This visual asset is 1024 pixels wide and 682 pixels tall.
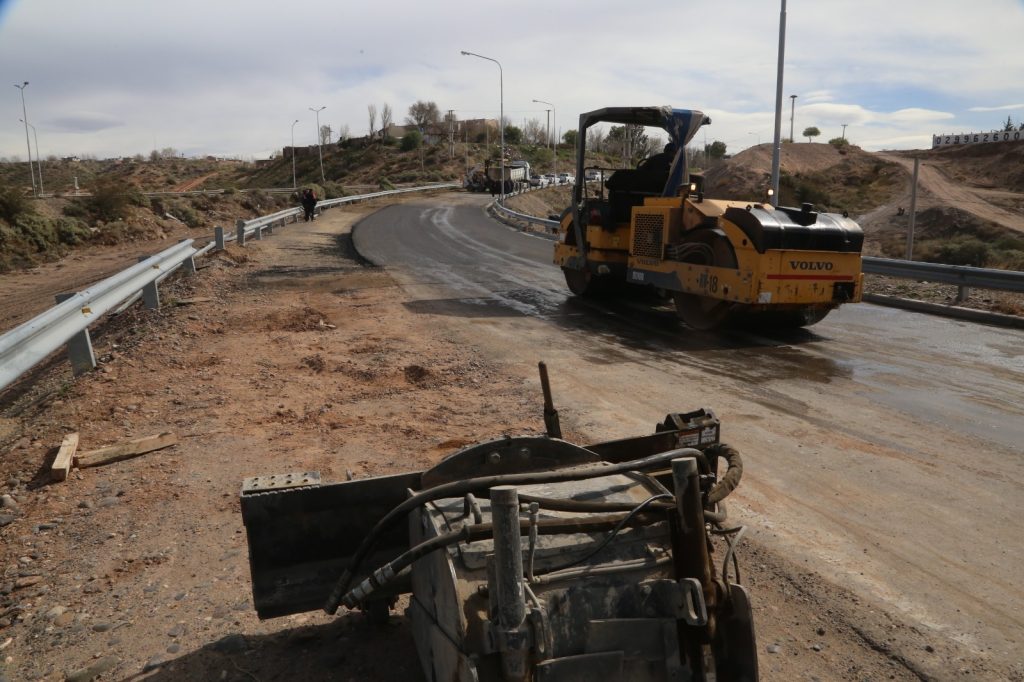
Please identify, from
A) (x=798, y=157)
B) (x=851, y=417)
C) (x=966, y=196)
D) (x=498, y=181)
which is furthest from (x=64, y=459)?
(x=798, y=157)

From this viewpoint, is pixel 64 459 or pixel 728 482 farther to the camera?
pixel 64 459

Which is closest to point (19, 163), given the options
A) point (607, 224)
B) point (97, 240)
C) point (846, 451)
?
point (97, 240)

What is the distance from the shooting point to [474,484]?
8.70ft

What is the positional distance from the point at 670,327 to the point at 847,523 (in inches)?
262

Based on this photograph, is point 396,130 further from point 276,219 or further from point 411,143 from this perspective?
point 276,219

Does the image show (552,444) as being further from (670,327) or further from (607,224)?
(607,224)

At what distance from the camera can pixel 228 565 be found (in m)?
4.11

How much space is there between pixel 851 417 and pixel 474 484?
5.09 metres

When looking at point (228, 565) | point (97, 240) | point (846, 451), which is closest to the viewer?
point (228, 565)

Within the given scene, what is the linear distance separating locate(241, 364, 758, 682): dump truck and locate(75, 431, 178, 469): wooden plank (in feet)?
9.64

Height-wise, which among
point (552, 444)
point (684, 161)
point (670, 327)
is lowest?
point (670, 327)

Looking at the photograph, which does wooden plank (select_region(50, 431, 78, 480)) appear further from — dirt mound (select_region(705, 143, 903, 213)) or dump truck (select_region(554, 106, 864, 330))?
dirt mound (select_region(705, 143, 903, 213))

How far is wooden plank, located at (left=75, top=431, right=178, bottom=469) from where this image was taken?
546 cm

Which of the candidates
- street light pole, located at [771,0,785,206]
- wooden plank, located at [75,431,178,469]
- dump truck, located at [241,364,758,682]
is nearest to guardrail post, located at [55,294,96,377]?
wooden plank, located at [75,431,178,469]
